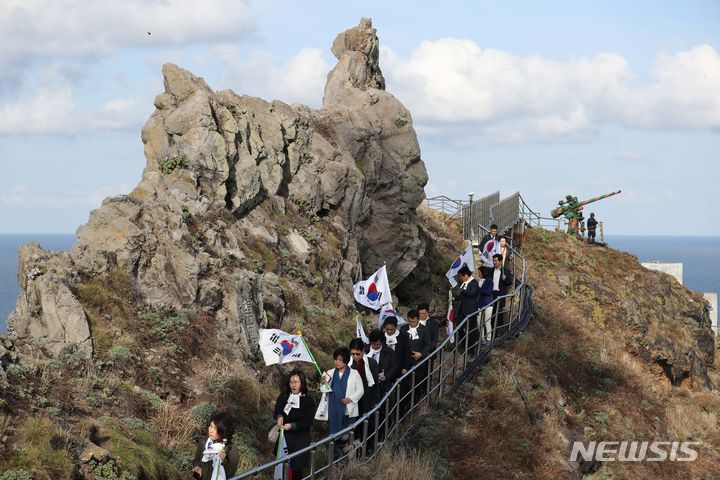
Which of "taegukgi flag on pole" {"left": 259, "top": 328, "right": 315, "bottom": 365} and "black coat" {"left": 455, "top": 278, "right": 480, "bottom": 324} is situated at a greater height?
"black coat" {"left": 455, "top": 278, "right": 480, "bottom": 324}

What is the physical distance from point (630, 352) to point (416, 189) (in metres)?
9.70

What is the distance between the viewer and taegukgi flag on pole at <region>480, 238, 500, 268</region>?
21.7 metres

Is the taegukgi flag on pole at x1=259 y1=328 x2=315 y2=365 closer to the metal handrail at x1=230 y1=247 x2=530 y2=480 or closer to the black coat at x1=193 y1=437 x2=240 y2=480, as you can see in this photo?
the metal handrail at x1=230 y1=247 x2=530 y2=480

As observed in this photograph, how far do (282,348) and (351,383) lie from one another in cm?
167

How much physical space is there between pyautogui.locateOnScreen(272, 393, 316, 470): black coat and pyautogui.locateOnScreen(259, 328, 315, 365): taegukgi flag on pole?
219 cm

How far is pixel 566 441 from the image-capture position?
16484 millimetres

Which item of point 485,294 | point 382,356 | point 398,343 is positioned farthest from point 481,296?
point 382,356

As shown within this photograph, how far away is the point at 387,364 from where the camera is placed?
13.6 m

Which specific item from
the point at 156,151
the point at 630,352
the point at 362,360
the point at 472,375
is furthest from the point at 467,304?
the point at 630,352

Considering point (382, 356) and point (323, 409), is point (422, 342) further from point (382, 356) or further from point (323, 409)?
point (323, 409)

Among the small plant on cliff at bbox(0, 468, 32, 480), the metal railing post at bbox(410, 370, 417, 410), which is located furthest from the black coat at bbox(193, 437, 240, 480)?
the metal railing post at bbox(410, 370, 417, 410)

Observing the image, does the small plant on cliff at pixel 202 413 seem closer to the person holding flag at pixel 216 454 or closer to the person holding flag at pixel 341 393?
the person holding flag at pixel 341 393

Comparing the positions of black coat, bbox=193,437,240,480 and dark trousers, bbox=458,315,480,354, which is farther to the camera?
dark trousers, bbox=458,315,480,354

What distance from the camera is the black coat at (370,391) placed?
12.8 metres
